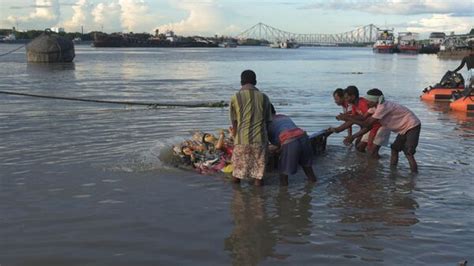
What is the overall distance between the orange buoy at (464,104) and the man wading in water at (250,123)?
12713 millimetres

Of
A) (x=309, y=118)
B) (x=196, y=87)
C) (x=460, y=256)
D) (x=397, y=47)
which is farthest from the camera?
(x=397, y=47)

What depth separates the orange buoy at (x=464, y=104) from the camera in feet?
57.4

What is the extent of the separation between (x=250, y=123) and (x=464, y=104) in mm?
13140

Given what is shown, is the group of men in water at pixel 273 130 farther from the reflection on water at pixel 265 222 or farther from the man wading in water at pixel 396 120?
the reflection on water at pixel 265 222

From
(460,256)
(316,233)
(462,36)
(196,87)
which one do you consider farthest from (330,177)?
(462,36)

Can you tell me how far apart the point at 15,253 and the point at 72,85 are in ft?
81.1

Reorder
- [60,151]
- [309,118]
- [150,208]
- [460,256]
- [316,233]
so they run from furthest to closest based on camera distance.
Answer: [309,118] < [60,151] < [150,208] < [316,233] < [460,256]

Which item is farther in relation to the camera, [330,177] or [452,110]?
[452,110]

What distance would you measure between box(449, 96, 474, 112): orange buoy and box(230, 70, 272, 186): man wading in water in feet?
41.7

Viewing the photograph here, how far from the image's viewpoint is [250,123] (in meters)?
6.92

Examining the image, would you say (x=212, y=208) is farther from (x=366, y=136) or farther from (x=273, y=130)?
(x=366, y=136)

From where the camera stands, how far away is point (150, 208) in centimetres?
687

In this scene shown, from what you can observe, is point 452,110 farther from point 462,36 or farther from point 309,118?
point 462,36

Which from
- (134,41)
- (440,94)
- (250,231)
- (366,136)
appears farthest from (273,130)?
(134,41)
